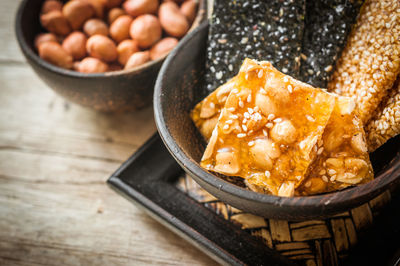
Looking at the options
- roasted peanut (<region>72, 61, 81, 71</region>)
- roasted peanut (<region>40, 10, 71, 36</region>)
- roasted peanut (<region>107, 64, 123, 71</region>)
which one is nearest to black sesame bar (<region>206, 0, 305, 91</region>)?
roasted peanut (<region>107, 64, 123, 71</region>)

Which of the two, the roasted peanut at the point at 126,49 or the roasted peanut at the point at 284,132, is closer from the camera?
the roasted peanut at the point at 284,132

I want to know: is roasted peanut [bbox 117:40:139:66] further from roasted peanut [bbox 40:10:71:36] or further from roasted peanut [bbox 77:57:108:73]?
roasted peanut [bbox 40:10:71:36]

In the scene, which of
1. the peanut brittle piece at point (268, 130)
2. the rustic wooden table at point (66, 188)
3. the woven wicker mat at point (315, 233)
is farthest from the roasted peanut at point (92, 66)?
the woven wicker mat at point (315, 233)

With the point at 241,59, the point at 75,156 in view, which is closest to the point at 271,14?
the point at 241,59

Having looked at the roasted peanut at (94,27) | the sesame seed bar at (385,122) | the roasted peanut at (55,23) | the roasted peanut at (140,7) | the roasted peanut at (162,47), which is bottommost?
the roasted peanut at (55,23)

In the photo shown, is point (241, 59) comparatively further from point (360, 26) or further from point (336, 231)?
point (336, 231)

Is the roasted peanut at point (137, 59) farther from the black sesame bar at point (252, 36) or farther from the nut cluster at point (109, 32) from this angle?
the black sesame bar at point (252, 36)

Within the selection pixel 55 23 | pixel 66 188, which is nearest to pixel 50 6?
pixel 55 23
